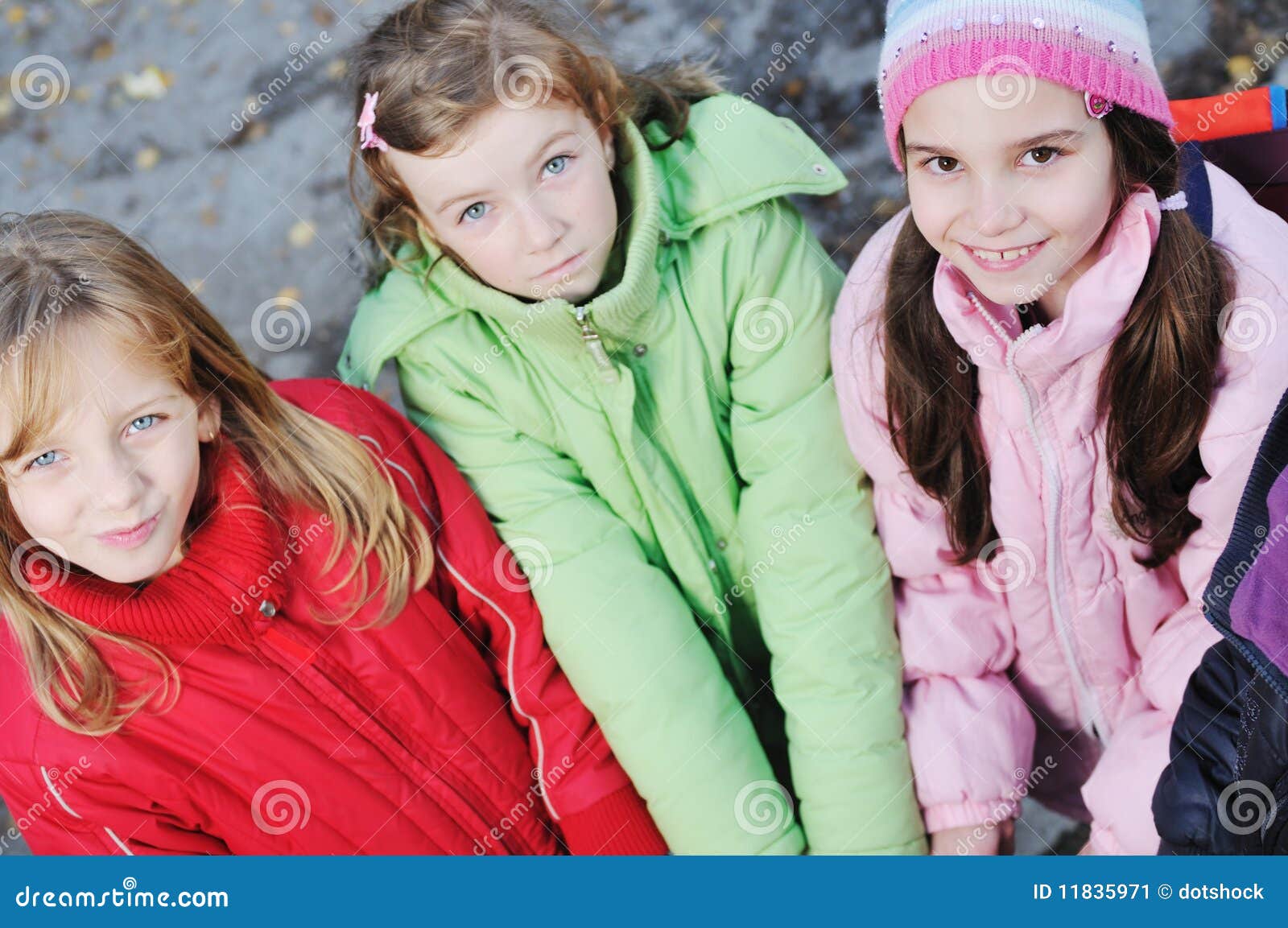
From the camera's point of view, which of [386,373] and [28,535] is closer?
[28,535]

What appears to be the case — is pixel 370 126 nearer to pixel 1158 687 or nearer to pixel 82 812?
pixel 82 812

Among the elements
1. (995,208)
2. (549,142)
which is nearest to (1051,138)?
(995,208)

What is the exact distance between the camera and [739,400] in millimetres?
2205

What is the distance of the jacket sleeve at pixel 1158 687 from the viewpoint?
1.84 metres

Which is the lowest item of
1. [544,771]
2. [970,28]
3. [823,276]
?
[544,771]

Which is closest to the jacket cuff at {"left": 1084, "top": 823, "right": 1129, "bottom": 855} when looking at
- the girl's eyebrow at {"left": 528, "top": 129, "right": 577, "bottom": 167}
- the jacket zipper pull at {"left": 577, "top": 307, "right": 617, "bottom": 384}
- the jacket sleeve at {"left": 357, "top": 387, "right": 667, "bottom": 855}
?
the jacket sleeve at {"left": 357, "top": 387, "right": 667, "bottom": 855}

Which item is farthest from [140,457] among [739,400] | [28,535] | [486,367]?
[739,400]

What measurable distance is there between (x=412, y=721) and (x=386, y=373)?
4.05ft

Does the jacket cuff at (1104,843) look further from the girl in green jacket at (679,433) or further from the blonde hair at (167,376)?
the blonde hair at (167,376)

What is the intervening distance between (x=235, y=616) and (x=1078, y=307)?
1306 millimetres

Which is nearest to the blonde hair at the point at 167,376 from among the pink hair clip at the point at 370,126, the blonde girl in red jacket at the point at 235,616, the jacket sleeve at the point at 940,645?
the blonde girl in red jacket at the point at 235,616

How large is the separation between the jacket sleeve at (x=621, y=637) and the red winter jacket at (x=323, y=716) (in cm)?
5

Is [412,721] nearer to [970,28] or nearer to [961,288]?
[961,288]

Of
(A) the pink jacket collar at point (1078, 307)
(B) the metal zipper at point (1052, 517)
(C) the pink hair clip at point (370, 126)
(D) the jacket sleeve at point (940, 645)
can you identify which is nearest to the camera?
(A) the pink jacket collar at point (1078, 307)
